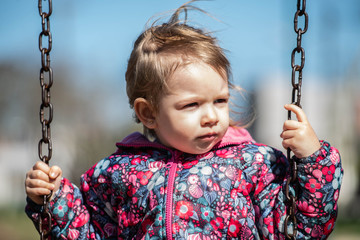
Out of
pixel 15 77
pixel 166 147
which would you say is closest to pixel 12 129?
pixel 15 77

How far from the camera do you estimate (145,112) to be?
2.53 meters

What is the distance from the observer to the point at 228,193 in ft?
7.47

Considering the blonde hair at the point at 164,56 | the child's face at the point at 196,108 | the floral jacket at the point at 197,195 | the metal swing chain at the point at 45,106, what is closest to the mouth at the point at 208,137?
the child's face at the point at 196,108

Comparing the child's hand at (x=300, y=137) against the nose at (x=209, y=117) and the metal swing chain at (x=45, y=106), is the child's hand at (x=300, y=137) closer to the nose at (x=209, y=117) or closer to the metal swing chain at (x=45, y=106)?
the nose at (x=209, y=117)

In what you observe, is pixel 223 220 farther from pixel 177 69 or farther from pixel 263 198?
pixel 177 69

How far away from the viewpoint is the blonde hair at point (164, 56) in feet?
7.82

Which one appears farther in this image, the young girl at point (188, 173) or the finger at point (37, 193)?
the finger at point (37, 193)

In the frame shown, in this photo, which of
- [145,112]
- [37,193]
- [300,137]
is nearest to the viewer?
[300,137]

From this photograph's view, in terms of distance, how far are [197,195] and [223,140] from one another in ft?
1.08

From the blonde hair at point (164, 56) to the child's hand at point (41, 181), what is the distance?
53cm

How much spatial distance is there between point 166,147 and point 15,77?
66.3 ft

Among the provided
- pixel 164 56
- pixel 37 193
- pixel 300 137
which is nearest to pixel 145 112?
pixel 164 56

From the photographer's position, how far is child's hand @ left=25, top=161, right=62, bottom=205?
2.42 meters

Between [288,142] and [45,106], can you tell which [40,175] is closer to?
[45,106]
